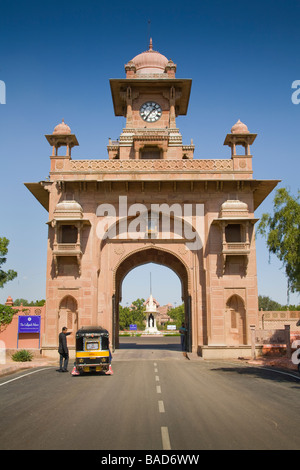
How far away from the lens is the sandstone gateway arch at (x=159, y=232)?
24734 millimetres

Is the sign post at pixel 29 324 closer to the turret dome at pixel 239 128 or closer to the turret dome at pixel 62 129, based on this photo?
the turret dome at pixel 62 129

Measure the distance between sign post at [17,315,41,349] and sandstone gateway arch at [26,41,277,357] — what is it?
78cm

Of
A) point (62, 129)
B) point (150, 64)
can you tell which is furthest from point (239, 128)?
point (150, 64)

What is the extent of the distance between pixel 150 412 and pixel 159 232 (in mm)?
18369

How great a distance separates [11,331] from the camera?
25.4m

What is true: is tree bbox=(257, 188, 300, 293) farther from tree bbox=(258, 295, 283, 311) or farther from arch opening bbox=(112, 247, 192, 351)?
tree bbox=(258, 295, 283, 311)

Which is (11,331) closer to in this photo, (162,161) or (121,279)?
(121,279)

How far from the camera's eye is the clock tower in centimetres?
3064

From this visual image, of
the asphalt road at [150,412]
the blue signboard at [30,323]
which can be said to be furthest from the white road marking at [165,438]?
the blue signboard at [30,323]

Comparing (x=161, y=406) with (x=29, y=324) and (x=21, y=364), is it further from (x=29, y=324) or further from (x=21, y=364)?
(x=29, y=324)

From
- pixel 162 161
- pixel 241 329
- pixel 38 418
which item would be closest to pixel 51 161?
pixel 162 161

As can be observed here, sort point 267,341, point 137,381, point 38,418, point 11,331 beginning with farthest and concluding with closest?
point 11,331 < point 267,341 < point 137,381 < point 38,418

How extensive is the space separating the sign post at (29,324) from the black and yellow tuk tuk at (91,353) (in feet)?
30.9

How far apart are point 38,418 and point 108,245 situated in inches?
725
